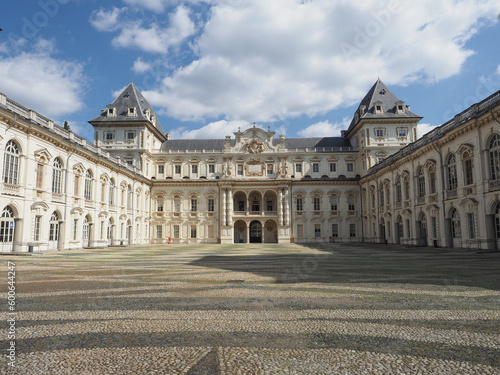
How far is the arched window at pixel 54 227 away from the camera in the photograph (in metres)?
28.8

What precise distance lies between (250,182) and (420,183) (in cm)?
2585

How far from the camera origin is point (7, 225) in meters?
24.1

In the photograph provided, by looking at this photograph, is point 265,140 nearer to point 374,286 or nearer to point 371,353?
point 374,286

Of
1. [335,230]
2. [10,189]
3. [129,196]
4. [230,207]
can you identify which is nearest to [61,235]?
[10,189]

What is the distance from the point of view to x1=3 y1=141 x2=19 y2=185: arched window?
77.5 ft

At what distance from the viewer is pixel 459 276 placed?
11.7 meters

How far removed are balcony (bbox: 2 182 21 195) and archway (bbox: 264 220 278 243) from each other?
37.9 metres

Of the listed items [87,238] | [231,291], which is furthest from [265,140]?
[231,291]

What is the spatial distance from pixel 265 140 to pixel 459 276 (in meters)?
45.5

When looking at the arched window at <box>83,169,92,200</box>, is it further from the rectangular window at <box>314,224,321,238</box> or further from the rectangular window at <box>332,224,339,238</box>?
the rectangular window at <box>332,224,339,238</box>

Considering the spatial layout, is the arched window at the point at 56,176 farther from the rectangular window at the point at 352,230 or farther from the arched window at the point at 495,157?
the rectangular window at the point at 352,230

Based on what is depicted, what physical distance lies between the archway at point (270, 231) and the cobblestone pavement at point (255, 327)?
46227 mm

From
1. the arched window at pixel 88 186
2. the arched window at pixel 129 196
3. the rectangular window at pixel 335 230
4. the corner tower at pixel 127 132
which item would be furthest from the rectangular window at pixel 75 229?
the rectangular window at pixel 335 230

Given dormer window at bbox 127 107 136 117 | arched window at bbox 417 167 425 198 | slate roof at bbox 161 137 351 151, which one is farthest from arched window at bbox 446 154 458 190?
dormer window at bbox 127 107 136 117
